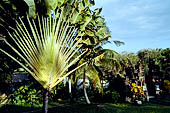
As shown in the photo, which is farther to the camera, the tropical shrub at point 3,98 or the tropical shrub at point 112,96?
the tropical shrub at point 112,96

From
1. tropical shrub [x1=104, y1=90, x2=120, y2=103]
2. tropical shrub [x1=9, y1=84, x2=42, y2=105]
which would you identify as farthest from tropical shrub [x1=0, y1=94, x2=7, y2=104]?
tropical shrub [x1=104, y1=90, x2=120, y2=103]

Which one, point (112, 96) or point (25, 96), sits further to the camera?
point (112, 96)

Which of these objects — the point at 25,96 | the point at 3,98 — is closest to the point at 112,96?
the point at 25,96

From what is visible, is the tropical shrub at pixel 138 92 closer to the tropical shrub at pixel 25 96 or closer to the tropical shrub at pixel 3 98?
the tropical shrub at pixel 25 96

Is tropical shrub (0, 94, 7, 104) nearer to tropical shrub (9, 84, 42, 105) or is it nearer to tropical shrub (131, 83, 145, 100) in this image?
tropical shrub (9, 84, 42, 105)

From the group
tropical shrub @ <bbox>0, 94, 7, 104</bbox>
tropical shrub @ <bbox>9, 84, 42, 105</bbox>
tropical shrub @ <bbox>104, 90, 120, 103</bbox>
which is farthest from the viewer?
tropical shrub @ <bbox>104, 90, 120, 103</bbox>

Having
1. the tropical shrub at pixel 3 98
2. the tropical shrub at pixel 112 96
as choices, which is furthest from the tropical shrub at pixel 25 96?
the tropical shrub at pixel 112 96

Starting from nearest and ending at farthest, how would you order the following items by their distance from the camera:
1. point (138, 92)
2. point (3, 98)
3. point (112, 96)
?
point (3, 98)
point (138, 92)
point (112, 96)

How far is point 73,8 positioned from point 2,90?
7.75m

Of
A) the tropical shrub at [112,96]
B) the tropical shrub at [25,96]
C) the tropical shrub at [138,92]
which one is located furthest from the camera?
the tropical shrub at [112,96]

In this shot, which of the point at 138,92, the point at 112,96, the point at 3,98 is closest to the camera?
the point at 3,98

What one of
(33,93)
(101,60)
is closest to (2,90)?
(33,93)

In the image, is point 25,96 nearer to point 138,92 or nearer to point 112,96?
point 112,96

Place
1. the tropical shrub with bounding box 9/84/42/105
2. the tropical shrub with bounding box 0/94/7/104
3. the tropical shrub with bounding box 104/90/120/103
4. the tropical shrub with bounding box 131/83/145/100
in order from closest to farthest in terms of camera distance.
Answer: the tropical shrub with bounding box 0/94/7/104 < the tropical shrub with bounding box 9/84/42/105 < the tropical shrub with bounding box 131/83/145/100 < the tropical shrub with bounding box 104/90/120/103
